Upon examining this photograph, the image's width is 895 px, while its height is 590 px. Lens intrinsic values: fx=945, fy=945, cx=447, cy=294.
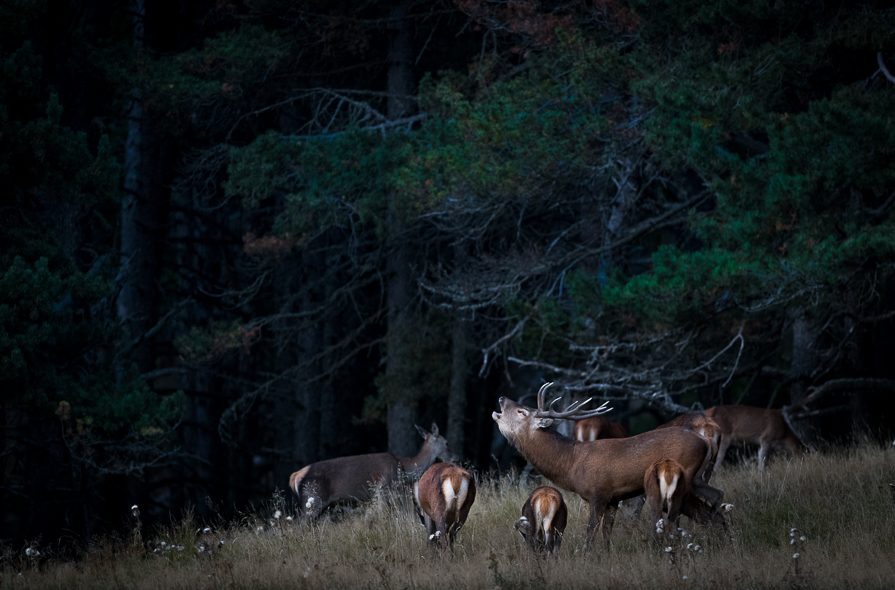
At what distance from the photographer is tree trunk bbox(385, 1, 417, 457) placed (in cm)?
1771

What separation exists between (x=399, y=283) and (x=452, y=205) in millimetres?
→ 4054

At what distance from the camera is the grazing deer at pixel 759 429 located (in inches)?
525

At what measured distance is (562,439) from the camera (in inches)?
320

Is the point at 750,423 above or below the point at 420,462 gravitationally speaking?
above

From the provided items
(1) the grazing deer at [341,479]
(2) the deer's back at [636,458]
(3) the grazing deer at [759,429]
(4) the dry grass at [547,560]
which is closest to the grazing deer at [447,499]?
(4) the dry grass at [547,560]

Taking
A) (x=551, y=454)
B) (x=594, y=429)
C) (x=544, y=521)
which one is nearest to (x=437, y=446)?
(x=594, y=429)

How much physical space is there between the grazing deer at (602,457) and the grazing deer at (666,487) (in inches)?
2.7

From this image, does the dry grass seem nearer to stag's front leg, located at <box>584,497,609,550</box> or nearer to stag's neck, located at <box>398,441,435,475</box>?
stag's front leg, located at <box>584,497,609,550</box>

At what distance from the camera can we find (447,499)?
777 centimetres

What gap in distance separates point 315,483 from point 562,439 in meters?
4.31

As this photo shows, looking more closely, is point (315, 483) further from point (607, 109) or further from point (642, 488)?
point (607, 109)

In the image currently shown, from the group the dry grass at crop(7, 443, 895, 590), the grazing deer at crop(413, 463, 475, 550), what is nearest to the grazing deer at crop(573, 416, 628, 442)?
the dry grass at crop(7, 443, 895, 590)

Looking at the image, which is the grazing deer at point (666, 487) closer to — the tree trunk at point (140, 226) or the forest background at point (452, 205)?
the forest background at point (452, 205)

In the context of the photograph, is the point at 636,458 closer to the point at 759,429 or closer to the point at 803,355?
the point at 759,429
